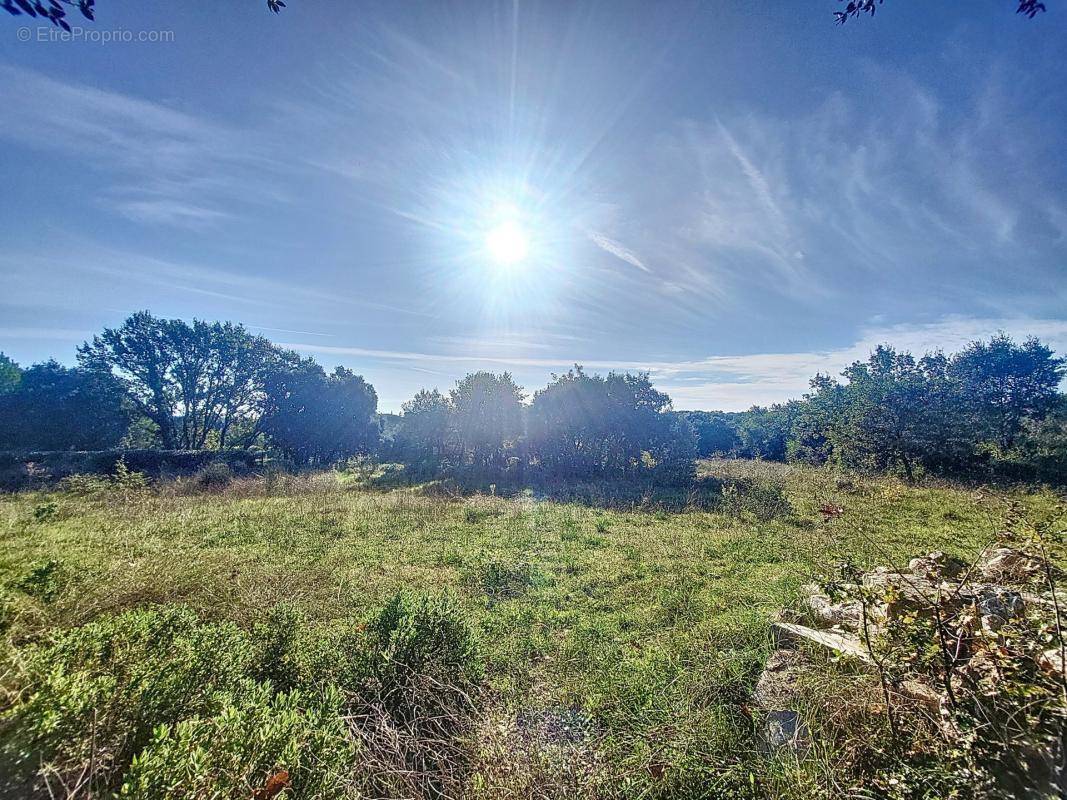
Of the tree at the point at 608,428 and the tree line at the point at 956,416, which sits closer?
the tree line at the point at 956,416

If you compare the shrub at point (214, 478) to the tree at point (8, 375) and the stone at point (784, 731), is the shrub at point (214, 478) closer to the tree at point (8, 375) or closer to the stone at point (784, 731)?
the stone at point (784, 731)

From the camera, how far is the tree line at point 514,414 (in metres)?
21.0

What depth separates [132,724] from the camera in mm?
2094

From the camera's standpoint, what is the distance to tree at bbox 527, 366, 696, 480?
90.5ft

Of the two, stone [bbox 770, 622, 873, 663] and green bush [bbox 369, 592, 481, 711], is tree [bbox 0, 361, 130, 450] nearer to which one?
green bush [bbox 369, 592, 481, 711]

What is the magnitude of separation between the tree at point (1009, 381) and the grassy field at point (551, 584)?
17.4 metres

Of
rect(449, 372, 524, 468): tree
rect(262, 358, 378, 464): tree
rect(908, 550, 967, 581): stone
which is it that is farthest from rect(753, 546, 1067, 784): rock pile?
rect(262, 358, 378, 464): tree

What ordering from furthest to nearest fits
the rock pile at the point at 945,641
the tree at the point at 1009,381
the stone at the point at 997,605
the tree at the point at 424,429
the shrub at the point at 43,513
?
1. the tree at the point at 424,429
2. the tree at the point at 1009,381
3. the shrub at the point at 43,513
4. the stone at the point at 997,605
5. the rock pile at the point at 945,641

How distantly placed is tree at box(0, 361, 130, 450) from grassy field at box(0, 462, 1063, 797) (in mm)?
24760

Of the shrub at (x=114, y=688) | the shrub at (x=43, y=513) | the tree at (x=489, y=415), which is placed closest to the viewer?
the shrub at (x=114, y=688)

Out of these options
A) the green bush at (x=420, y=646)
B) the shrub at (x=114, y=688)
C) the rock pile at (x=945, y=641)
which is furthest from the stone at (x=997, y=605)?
the shrub at (x=114, y=688)

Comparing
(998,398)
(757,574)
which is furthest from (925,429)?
(757,574)

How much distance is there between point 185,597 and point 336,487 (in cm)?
1407

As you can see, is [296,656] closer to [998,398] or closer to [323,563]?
[323,563]
